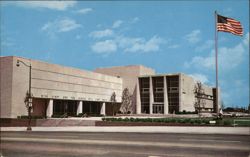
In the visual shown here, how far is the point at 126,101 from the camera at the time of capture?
86188 mm

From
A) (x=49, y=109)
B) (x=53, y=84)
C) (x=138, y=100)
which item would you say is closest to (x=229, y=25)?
(x=53, y=84)

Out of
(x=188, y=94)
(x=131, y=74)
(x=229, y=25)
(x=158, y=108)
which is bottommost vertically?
(x=158, y=108)

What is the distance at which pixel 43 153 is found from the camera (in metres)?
13.0

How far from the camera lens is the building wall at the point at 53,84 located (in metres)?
54.7

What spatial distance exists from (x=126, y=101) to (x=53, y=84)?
1049 inches

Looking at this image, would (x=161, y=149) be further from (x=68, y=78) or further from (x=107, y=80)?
(x=107, y=80)

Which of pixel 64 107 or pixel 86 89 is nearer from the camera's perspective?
pixel 64 107

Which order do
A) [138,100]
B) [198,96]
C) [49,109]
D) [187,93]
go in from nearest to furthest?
[49,109], [198,96], [138,100], [187,93]

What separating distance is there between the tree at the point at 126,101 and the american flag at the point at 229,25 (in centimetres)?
5773

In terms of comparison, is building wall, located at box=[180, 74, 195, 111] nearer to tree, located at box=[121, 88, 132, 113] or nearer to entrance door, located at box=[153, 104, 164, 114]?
entrance door, located at box=[153, 104, 164, 114]

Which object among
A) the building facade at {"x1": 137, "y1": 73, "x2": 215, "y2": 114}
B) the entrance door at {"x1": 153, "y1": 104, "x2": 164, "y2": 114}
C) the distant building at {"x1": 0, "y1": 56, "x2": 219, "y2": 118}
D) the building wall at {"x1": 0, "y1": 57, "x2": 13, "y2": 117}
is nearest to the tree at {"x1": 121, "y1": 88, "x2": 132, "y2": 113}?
the distant building at {"x1": 0, "y1": 56, "x2": 219, "y2": 118}

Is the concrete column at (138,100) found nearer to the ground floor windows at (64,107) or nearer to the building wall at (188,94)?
the building wall at (188,94)

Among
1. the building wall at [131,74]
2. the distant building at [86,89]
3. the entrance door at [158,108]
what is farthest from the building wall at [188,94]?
the building wall at [131,74]

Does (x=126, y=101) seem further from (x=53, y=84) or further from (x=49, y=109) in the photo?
(x=49, y=109)
